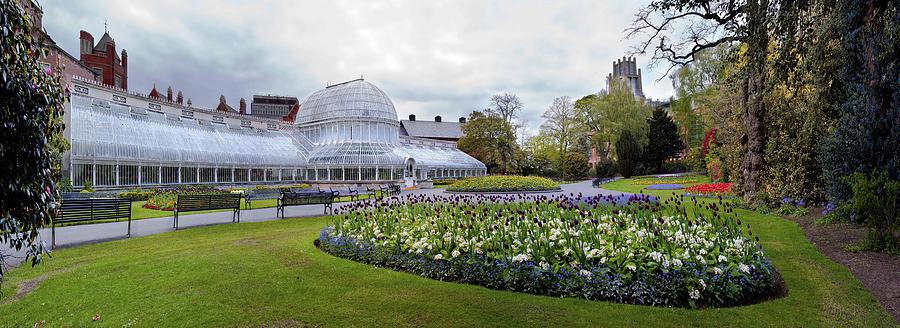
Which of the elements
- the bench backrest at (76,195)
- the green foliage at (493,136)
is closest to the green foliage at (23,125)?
the bench backrest at (76,195)

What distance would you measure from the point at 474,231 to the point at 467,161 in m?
41.2

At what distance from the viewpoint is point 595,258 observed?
5.46 m

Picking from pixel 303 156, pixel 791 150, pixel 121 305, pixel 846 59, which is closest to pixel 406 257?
pixel 121 305

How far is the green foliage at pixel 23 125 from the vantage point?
249cm

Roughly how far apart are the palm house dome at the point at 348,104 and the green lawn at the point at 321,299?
32437mm

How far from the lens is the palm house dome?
1548 inches

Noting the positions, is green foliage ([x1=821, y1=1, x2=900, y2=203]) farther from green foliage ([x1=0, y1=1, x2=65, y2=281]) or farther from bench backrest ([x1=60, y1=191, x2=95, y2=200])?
bench backrest ([x1=60, y1=191, x2=95, y2=200])

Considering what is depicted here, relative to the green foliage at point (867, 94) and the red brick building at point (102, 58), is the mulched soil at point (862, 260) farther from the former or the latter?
the red brick building at point (102, 58)

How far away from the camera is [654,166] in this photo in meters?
46.5

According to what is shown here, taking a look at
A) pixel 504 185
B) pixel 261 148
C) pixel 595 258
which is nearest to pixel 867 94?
pixel 595 258

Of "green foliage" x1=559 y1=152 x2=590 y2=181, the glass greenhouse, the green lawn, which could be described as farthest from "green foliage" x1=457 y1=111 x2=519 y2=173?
the green lawn

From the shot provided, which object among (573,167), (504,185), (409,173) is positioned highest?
(573,167)

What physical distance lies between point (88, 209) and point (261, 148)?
2432cm

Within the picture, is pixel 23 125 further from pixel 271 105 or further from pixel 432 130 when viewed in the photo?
pixel 271 105
